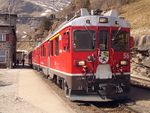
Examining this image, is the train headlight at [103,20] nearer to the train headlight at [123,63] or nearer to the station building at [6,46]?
the train headlight at [123,63]

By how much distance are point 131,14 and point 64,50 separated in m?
35.0

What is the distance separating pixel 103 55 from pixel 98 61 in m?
0.29

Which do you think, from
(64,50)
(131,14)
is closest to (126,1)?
(131,14)

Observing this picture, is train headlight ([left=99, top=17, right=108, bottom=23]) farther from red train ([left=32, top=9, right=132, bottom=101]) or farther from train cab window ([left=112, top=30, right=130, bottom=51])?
train cab window ([left=112, top=30, right=130, bottom=51])

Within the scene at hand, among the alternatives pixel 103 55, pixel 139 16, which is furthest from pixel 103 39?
pixel 139 16

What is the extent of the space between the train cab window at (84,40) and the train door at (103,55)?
258mm

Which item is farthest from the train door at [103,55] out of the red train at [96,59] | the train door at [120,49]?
the train door at [120,49]

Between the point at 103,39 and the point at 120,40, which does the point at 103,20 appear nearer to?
the point at 103,39

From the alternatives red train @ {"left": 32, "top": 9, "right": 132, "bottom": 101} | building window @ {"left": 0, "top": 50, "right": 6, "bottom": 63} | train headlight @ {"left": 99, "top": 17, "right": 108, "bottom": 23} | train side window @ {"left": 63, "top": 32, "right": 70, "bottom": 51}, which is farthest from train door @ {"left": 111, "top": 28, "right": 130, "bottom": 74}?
building window @ {"left": 0, "top": 50, "right": 6, "bottom": 63}

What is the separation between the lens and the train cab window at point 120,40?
14992 mm

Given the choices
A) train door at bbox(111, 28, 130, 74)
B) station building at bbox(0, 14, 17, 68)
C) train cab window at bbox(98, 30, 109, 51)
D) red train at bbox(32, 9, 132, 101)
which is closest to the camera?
red train at bbox(32, 9, 132, 101)

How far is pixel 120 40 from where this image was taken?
15.2 m

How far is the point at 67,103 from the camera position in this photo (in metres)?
15.3

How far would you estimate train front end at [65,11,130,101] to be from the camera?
1457 centimetres
